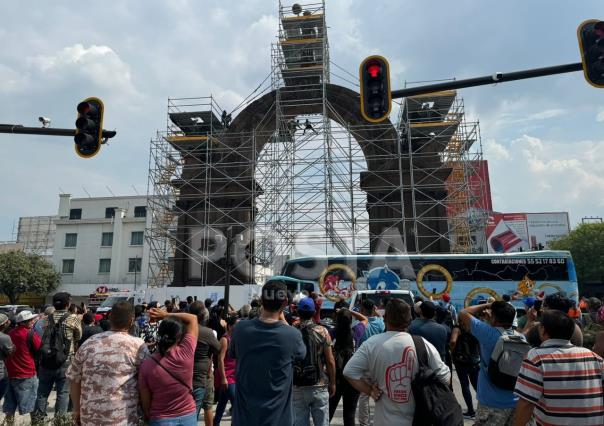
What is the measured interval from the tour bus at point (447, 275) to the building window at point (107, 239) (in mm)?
30136

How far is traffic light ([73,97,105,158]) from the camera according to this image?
911cm

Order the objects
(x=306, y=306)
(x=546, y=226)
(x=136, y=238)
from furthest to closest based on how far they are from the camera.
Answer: (x=546, y=226)
(x=136, y=238)
(x=306, y=306)

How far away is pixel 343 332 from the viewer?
19.5ft

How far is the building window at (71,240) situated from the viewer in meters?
44.6

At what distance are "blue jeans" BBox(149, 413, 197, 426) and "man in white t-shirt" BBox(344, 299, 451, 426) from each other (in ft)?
4.63

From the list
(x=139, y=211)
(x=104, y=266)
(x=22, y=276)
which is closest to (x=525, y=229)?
(x=139, y=211)

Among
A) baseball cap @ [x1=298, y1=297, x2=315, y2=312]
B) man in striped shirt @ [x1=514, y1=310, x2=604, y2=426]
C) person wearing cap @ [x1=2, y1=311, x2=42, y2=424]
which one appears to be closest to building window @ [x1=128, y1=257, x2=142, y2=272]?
person wearing cap @ [x1=2, y1=311, x2=42, y2=424]

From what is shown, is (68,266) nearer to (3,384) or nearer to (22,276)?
(22,276)

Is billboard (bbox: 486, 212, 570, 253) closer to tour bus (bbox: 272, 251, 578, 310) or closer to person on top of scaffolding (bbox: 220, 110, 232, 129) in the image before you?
tour bus (bbox: 272, 251, 578, 310)

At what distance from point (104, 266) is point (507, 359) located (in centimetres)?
4485

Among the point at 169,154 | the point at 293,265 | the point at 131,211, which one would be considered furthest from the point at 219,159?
the point at 131,211

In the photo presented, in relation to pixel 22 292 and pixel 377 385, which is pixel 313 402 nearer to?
pixel 377 385

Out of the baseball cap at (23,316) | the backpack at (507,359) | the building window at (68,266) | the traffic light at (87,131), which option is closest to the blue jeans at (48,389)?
the baseball cap at (23,316)

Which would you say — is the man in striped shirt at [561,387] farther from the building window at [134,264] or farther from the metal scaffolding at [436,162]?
the building window at [134,264]
